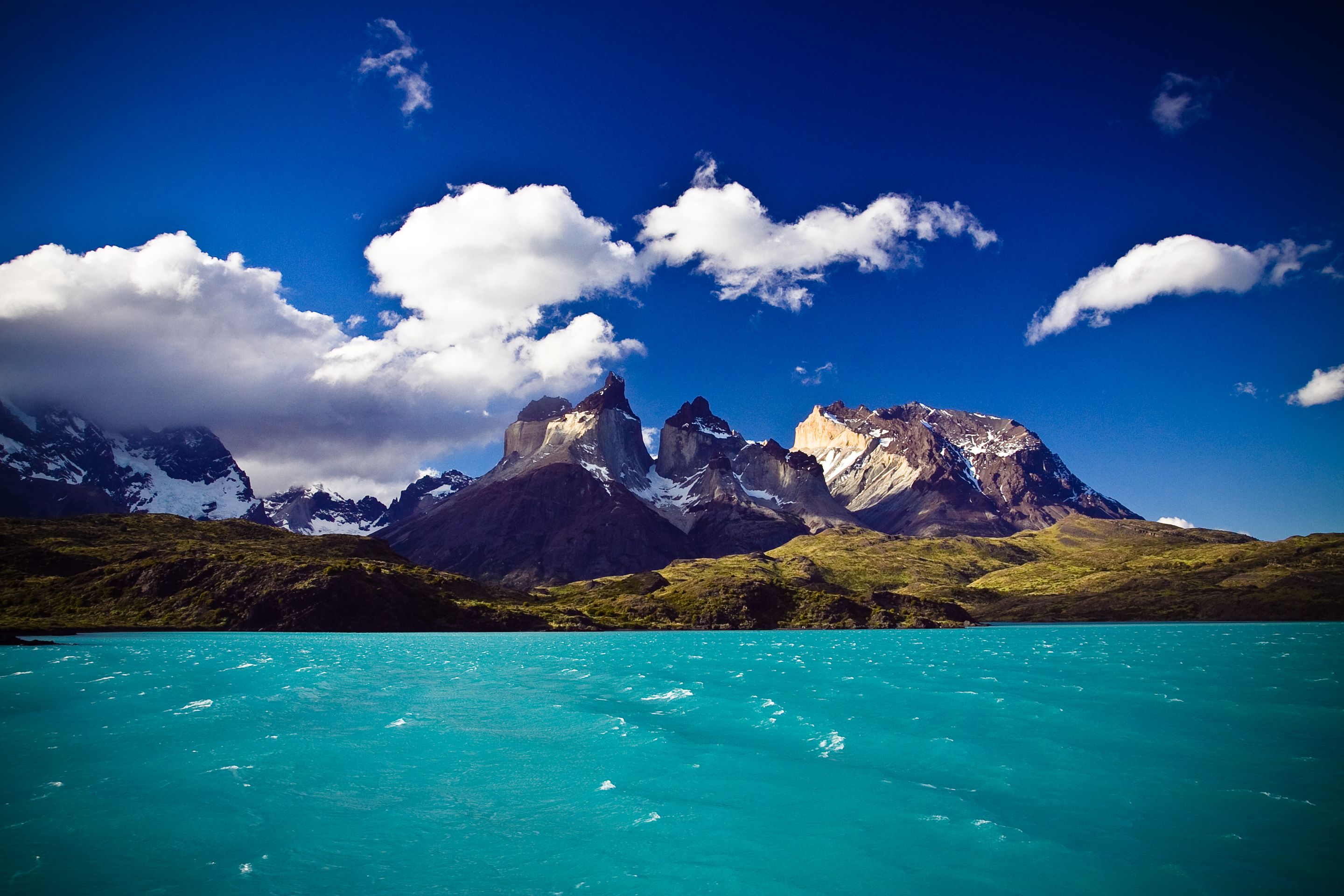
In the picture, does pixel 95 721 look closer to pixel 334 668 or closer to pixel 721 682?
pixel 334 668

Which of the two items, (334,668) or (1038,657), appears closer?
(334,668)

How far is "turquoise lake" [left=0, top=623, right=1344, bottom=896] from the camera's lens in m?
22.2

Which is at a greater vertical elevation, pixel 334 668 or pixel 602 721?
pixel 602 721

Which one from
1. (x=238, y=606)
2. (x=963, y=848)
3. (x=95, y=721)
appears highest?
(x=963, y=848)

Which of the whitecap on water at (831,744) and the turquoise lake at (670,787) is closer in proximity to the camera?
the turquoise lake at (670,787)

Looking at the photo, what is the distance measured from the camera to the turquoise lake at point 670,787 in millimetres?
22188

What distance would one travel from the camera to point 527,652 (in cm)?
12025

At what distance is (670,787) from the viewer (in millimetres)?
31484

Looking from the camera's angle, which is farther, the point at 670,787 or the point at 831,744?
the point at 831,744

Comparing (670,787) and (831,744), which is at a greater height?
(831,744)

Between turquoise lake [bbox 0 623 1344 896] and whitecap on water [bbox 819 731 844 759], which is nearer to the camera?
turquoise lake [bbox 0 623 1344 896]

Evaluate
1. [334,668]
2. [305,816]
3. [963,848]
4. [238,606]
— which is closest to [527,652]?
[334,668]

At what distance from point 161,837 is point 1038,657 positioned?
354 feet

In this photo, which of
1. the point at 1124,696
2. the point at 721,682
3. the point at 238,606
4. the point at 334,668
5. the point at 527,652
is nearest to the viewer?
the point at 1124,696
